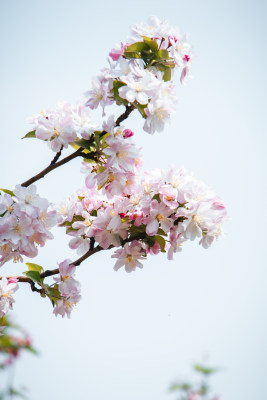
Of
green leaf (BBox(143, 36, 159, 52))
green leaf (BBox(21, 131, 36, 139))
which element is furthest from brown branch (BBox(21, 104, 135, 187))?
green leaf (BBox(143, 36, 159, 52))

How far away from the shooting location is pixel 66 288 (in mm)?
1774

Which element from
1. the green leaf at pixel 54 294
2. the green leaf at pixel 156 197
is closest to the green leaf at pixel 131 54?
the green leaf at pixel 156 197

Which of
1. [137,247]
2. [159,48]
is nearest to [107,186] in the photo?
[137,247]

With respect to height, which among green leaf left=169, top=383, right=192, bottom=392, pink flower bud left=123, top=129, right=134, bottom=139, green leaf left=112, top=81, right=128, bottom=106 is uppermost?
green leaf left=169, top=383, right=192, bottom=392

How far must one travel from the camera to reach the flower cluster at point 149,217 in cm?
172

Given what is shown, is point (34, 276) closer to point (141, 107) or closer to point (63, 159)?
point (63, 159)

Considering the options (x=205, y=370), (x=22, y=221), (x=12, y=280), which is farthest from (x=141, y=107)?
(x=205, y=370)

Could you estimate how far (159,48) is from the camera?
1.82 m

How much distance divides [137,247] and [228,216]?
430 mm

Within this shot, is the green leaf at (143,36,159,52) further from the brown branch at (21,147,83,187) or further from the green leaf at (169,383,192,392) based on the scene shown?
the green leaf at (169,383,192,392)

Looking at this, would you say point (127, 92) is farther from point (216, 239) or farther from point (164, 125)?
point (216, 239)

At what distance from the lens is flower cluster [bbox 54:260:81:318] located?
176 centimetres

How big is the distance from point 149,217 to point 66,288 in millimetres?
479

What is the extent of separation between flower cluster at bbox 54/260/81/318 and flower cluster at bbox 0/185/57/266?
0.53 ft
